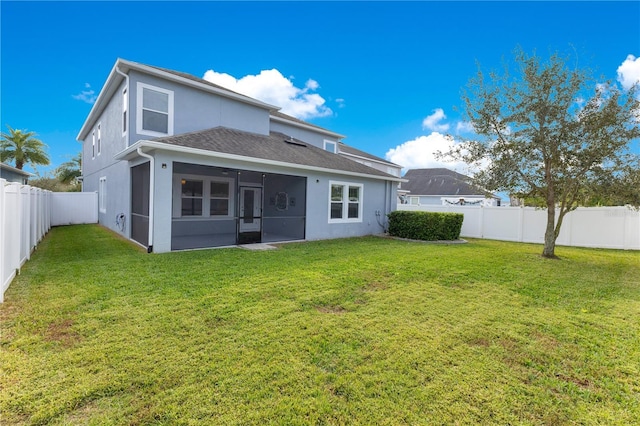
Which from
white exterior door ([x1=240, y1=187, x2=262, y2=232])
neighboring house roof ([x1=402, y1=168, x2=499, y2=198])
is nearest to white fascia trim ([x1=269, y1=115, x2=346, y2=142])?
white exterior door ([x1=240, y1=187, x2=262, y2=232])

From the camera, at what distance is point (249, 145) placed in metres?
10.8

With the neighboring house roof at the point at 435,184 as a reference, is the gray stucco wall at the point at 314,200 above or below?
below

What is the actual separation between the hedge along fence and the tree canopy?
2.87m

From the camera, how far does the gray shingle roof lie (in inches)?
353

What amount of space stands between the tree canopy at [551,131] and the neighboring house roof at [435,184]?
23761 millimetres

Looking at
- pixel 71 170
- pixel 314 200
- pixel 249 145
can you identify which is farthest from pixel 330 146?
pixel 71 170

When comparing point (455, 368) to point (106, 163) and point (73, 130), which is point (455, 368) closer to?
point (106, 163)

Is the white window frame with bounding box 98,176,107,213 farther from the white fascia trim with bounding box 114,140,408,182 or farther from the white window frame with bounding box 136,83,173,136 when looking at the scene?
the white window frame with bounding box 136,83,173,136

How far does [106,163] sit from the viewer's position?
13.6 m

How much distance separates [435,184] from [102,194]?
106ft

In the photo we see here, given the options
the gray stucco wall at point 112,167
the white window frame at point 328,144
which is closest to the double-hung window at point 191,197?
the gray stucco wall at point 112,167

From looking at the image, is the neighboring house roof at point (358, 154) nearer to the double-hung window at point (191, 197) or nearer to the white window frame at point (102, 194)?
the double-hung window at point (191, 197)

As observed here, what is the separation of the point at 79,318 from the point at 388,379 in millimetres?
3733

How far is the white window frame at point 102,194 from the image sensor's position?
13992mm
